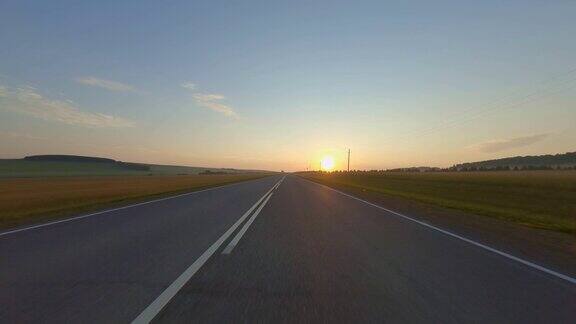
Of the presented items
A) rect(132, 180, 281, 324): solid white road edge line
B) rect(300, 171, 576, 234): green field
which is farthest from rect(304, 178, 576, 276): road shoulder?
rect(132, 180, 281, 324): solid white road edge line

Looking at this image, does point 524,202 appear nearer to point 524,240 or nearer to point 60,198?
point 524,240

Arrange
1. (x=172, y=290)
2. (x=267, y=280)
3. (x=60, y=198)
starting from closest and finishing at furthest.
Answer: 1. (x=172, y=290)
2. (x=267, y=280)
3. (x=60, y=198)

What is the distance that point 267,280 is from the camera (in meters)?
6.55

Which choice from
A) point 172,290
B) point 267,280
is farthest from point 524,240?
point 172,290

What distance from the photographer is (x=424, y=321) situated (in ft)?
15.5

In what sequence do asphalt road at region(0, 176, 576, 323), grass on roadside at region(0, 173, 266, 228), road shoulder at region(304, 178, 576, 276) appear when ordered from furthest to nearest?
grass on roadside at region(0, 173, 266, 228) < road shoulder at region(304, 178, 576, 276) < asphalt road at region(0, 176, 576, 323)

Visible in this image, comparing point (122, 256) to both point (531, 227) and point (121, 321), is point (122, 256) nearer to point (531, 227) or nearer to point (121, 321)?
point (121, 321)

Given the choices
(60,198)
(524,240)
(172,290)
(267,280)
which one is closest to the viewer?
(172,290)

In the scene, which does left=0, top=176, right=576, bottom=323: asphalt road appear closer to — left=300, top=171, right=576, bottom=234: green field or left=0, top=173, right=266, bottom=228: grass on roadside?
left=0, top=173, right=266, bottom=228: grass on roadside

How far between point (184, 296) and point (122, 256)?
320 centimetres

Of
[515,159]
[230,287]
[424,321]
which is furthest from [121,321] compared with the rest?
[515,159]

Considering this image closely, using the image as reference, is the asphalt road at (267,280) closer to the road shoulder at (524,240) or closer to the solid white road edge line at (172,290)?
the solid white road edge line at (172,290)

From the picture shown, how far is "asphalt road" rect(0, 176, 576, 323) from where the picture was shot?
4.98m

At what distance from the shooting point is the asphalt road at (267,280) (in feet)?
16.4
